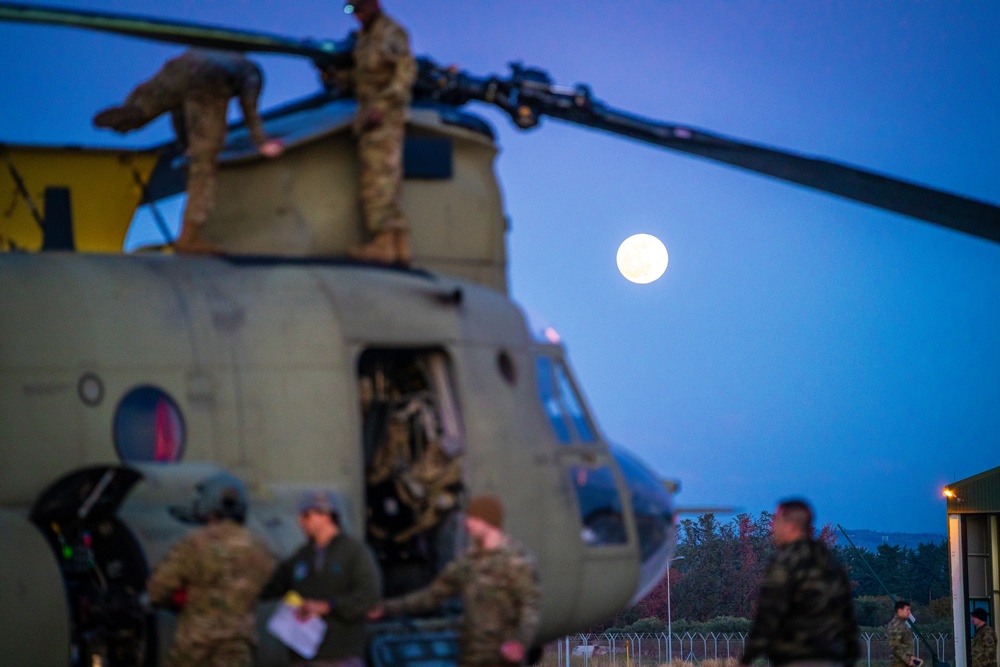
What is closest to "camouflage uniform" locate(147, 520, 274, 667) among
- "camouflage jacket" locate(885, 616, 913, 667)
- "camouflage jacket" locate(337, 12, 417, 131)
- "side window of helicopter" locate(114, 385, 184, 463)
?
"side window of helicopter" locate(114, 385, 184, 463)

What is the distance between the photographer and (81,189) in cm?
1087

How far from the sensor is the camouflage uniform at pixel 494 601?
7602 millimetres

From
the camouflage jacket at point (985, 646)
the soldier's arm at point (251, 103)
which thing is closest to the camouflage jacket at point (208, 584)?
the soldier's arm at point (251, 103)

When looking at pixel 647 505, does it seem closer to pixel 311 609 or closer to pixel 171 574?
pixel 311 609

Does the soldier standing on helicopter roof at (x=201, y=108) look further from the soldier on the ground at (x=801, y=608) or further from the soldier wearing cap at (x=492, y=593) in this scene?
the soldier on the ground at (x=801, y=608)

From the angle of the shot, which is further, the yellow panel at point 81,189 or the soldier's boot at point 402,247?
the yellow panel at point 81,189

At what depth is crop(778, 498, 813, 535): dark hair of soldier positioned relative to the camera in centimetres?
750

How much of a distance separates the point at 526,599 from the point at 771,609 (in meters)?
1.29

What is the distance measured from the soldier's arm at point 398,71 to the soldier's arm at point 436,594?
3.82 metres

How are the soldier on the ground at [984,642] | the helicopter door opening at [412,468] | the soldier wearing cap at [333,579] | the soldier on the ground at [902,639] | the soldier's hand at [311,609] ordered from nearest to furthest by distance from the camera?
the soldier's hand at [311,609]
the soldier wearing cap at [333,579]
the helicopter door opening at [412,468]
the soldier on the ground at [902,639]
the soldier on the ground at [984,642]

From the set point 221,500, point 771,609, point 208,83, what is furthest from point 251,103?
point 771,609

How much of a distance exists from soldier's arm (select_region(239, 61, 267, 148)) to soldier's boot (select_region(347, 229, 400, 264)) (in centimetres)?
107

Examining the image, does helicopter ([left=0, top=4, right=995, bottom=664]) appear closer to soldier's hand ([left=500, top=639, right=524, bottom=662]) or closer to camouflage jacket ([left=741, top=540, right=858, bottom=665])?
soldier's hand ([left=500, top=639, right=524, bottom=662])

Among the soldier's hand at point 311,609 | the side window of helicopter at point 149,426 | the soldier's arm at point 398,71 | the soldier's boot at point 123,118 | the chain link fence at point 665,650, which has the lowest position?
the chain link fence at point 665,650
